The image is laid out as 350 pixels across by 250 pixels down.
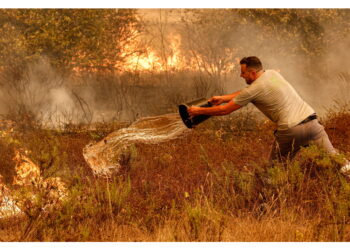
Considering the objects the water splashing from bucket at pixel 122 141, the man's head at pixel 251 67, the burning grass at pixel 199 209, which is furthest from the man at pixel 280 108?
the water splashing from bucket at pixel 122 141

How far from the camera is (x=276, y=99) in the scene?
418cm

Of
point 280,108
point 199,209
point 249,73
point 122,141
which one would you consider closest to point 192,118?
point 249,73

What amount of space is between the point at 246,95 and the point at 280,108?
393mm

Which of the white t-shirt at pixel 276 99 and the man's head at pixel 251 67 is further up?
the man's head at pixel 251 67

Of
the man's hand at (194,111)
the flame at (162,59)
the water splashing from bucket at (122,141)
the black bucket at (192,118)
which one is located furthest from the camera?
the flame at (162,59)

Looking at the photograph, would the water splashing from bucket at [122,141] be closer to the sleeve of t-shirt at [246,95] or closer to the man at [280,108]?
the man at [280,108]

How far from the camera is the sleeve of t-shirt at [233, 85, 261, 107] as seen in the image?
4.07 metres

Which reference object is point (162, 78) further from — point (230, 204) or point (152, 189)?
point (230, 204)

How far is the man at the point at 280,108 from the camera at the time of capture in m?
4.09

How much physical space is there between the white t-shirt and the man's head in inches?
4.5

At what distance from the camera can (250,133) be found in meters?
6.95

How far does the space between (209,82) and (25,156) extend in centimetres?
384

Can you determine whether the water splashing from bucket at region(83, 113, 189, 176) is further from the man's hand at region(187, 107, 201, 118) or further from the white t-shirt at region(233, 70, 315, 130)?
the white t-shirt at region(233, 70, 315, 130)

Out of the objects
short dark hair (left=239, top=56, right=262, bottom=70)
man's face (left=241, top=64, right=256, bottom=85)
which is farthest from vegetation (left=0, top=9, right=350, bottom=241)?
short dark hair (left=239, top=56, right=262, bottom=70)
